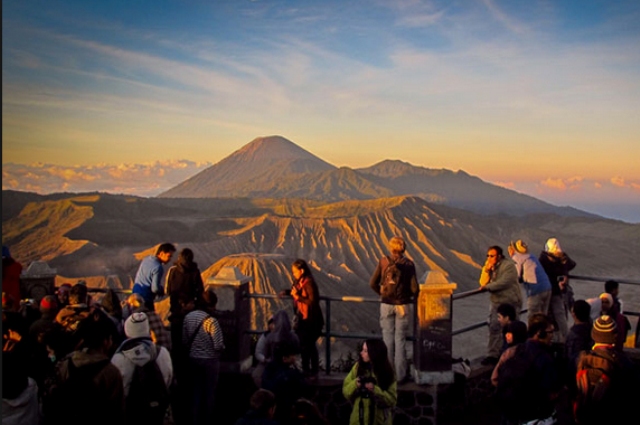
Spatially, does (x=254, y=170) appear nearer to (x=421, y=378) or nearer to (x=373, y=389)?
(x=421, y=378)

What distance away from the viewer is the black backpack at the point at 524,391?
4.55 m

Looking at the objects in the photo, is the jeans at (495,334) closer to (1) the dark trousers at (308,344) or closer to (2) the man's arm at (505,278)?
(2) the man's arm at (505,278)

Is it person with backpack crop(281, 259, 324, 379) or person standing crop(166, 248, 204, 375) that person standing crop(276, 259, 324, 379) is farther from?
person standing crop(166, 248, 204, 375)

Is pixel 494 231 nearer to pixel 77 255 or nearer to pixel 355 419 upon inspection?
pixel 77 255

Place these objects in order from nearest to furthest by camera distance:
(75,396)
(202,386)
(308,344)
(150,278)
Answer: (75,396)
(202,386)
(308,344)
(150,278)

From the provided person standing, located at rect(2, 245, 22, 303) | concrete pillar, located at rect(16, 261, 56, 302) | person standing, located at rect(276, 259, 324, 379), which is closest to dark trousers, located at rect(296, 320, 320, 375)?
person standing, located at rect(276, 259, 324, 379)

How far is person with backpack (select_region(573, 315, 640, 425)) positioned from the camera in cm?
428

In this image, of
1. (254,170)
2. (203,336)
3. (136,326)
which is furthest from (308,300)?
(254,170)

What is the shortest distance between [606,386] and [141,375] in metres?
3.24


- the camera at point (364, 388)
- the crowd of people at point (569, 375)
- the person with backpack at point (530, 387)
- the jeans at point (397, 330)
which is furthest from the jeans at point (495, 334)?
the camera at point (364, 388)

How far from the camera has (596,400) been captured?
4.29 m

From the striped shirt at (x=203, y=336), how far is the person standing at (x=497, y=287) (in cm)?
310

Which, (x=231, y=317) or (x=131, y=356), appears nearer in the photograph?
(x=131, y=356)

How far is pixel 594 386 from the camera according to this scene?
14.2 ft
